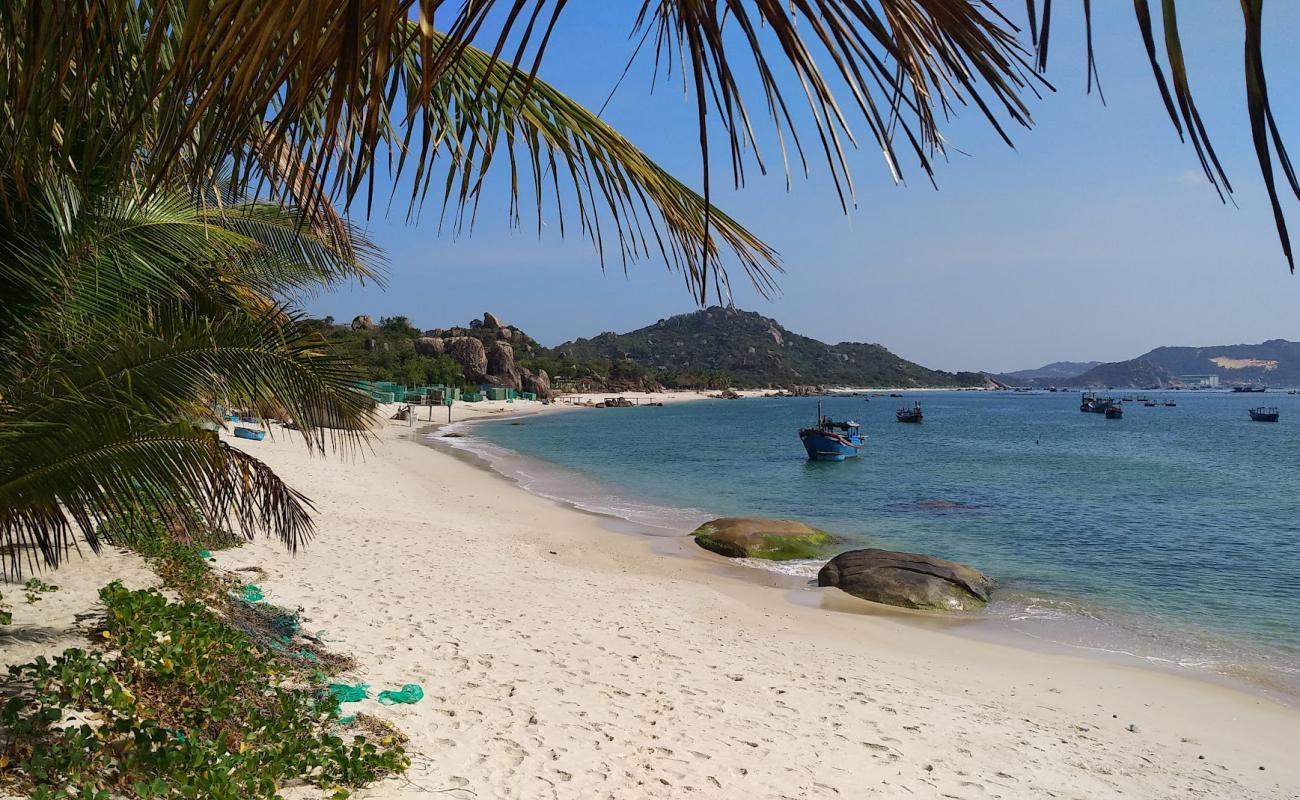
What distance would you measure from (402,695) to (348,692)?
341mm

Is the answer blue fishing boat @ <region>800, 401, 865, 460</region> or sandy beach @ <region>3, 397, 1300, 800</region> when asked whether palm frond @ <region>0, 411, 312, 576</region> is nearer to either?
sandy beach @ <region>3, 397, 1300, 800</region>

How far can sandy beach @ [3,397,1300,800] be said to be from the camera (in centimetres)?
499

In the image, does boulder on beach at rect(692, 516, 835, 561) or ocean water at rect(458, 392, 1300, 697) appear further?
boulder on beach at rect(692, 516, 835, 561)

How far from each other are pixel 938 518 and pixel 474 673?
53.8 ft

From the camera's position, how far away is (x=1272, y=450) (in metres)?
45.2

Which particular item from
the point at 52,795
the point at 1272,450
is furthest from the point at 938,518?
the point at 1272,450

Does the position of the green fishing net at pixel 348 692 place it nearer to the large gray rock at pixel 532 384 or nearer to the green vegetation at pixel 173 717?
the green vegetation at pixel 173 717

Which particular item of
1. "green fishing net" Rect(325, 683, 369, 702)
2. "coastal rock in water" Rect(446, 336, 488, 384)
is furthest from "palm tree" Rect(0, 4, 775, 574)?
"coastal rock in water" Rect(446, 336, 488, 384)

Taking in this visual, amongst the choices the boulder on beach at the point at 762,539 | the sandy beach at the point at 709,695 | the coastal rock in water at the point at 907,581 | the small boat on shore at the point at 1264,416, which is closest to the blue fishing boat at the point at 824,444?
the boulder on beach at the point at 762,539

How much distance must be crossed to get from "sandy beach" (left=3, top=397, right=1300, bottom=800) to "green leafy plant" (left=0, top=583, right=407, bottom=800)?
37 centimetres

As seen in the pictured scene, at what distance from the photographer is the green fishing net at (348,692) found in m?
5.07

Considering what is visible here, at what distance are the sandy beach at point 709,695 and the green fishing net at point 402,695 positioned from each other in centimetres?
7

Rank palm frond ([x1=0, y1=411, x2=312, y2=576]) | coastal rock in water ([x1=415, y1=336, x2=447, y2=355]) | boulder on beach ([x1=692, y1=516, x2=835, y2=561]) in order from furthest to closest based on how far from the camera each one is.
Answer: coastal rock in water ([x1=415, y1=336, x2=447, y2=355]) < boulder on beach ([x1=692, y1=516, x2=835, y2=561]) < palm frond ([x1=0, y1=411, x2=312, y2=576])

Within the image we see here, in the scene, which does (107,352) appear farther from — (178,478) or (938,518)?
(938,518)
